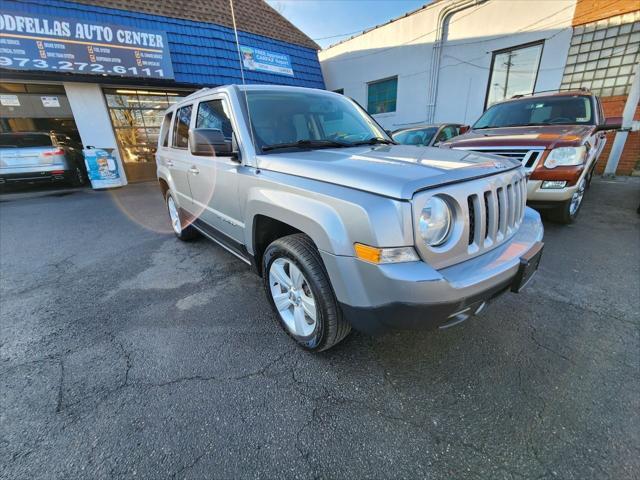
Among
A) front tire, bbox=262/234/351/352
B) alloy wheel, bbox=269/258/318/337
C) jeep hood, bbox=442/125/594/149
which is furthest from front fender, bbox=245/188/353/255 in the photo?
jeep hood, bbox=442/125/594/149

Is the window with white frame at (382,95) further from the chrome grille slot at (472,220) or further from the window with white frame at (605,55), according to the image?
the chrome grille slot at (472,220)

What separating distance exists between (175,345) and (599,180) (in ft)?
34.0

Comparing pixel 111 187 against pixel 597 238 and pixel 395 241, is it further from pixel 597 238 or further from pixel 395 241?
pixel 597 238

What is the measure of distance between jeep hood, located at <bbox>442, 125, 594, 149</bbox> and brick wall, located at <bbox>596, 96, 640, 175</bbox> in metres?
5.09

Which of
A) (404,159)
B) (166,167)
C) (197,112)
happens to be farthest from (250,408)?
(166,167)

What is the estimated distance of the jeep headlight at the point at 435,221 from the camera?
56.7 inches

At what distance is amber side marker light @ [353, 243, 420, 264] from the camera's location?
54.0 inches

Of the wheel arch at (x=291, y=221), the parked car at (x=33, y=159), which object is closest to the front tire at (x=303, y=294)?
the wheel arch at (x=291, y=221)

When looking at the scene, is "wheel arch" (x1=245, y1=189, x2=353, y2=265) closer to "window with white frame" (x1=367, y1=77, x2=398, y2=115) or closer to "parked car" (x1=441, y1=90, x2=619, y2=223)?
"parked car" (x1=441, y1=90, x2=619, y2=223)

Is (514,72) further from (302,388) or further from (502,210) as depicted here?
(302,388)

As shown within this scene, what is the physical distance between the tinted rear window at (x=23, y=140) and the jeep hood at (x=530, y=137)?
10731mm

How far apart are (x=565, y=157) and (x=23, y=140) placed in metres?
12.4

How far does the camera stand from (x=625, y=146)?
772 cm

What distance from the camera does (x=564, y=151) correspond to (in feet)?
11.8
